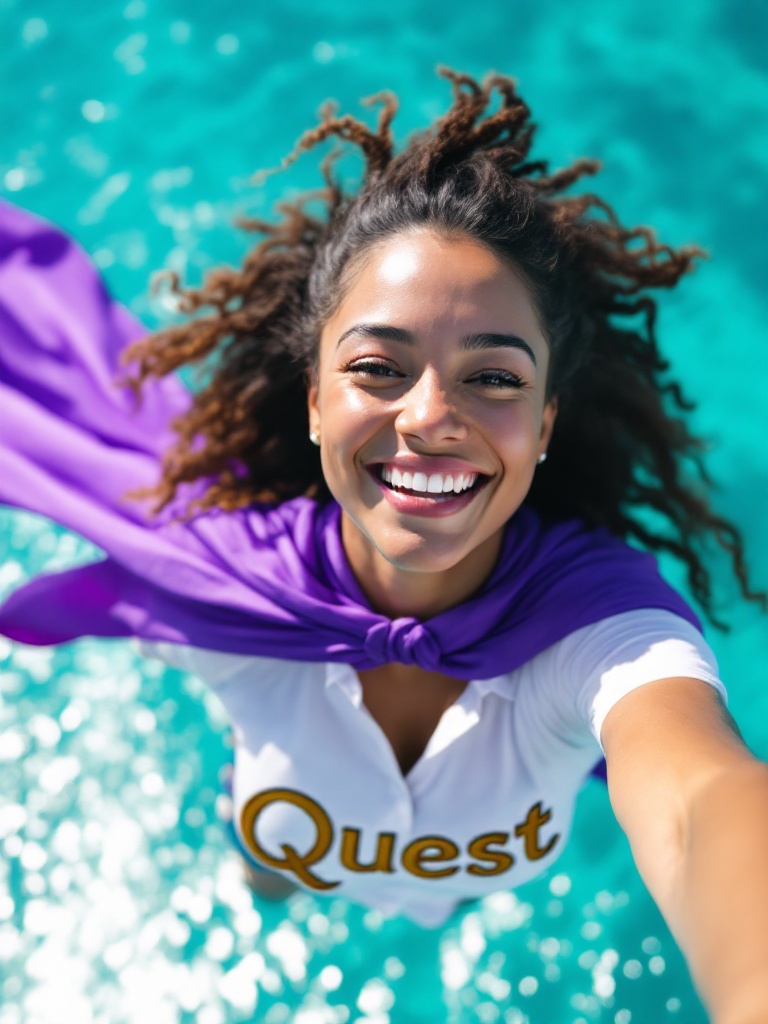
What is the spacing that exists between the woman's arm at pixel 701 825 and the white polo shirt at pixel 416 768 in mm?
226

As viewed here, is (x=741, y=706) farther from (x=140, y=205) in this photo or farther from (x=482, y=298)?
(x=140, y=205)

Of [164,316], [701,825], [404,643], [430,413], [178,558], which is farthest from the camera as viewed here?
[164,316]

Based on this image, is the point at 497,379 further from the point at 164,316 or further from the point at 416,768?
the point at 164,316

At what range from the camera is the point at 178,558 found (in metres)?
2.34

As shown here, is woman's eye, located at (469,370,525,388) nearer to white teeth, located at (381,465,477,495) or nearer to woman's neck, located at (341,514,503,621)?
white teeth, located at (381,465,477,495)

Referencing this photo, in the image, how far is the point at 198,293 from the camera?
2.56 metres

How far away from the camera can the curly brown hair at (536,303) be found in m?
2.07

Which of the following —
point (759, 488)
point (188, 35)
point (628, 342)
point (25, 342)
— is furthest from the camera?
point (188, 35)

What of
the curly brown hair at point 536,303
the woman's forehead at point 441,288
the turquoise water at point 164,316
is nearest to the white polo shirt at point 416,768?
the curly brown hair at point 536,303

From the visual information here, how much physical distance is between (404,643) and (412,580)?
0.13 metres

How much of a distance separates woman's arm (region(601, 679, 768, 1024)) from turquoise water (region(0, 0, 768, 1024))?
5.73 ft

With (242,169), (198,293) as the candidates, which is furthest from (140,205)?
(198,293)

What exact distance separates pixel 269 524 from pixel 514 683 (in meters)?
0.67

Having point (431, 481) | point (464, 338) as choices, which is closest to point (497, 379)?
point (464, 338)
